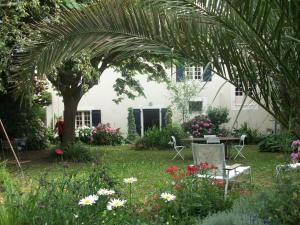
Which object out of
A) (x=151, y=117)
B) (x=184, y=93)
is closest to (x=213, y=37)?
(x=184, y=93)

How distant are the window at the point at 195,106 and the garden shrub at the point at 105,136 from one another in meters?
4.10

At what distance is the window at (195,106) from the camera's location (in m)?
23.6

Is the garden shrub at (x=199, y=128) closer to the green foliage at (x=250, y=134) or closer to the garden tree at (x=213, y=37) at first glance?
the green foliage at (x=250, y=134)

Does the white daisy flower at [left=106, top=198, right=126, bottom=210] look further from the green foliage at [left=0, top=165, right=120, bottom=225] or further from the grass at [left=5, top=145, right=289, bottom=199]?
the grass at [left=5, top=145, right=289, bottom=199]

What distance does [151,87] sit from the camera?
83.0 feet

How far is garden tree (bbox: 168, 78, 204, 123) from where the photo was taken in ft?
75.0

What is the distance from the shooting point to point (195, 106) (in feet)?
78.8

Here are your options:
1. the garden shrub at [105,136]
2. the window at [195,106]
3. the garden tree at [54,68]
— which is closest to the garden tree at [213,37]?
the garden tree at [54,68]

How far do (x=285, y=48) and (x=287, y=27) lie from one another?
0.24m

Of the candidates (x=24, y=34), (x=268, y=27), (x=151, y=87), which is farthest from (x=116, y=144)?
(x=268, y=27)

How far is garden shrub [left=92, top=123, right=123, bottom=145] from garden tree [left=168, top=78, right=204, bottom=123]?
3.54 metres

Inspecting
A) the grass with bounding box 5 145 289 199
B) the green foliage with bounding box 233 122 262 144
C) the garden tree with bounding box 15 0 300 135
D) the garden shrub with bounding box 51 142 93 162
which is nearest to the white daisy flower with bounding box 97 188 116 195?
the garden tree with bounding box 15 0 300 135

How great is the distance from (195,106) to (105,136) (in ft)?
17.1

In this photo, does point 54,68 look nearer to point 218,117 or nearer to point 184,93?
point 218,117
